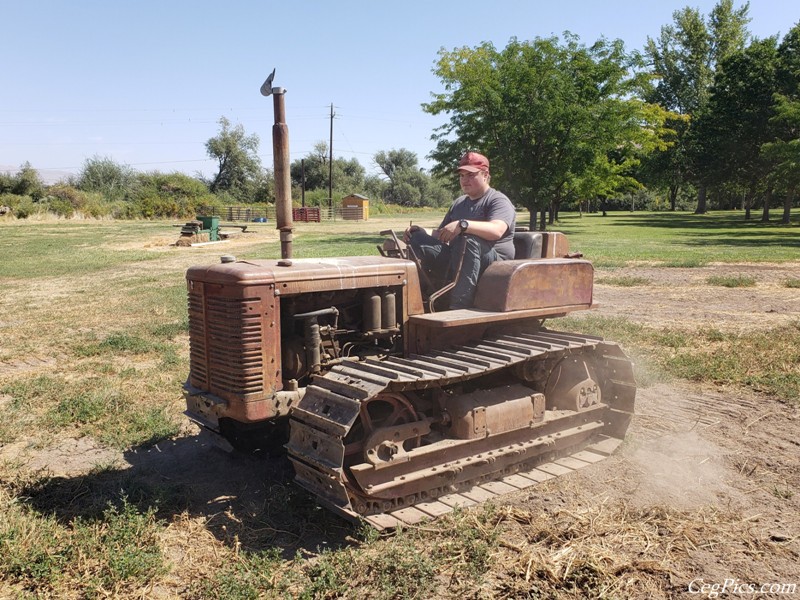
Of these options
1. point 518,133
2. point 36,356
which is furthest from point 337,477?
point 518,133

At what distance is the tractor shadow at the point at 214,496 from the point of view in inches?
173

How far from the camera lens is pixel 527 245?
6.27m

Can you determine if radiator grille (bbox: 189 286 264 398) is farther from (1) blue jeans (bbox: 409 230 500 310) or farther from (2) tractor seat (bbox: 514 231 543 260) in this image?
(2) tractor seat (bbox: 514 231 543 260)

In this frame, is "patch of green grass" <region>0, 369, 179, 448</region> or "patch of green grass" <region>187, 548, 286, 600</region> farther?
"patch of green grass" <region>0, 369, 179, 448</region>

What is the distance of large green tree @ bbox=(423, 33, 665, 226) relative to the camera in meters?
25.9

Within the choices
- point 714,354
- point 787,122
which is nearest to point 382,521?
point 714,354

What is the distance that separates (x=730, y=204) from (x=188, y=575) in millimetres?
81069

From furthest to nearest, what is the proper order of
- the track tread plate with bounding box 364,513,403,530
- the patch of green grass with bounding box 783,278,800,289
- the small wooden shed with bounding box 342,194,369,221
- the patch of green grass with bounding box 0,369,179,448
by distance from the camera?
the small wooden shed with bounding box 342,194,369,221
the patch of green grass with bounding box 783,278,800,289
the patch of green grass with bounding box 0,369,179,448
the track tread plate with bounding box 364,513,403,530

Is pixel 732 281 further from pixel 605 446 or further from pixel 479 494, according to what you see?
pixel 479 494

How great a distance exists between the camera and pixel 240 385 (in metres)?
4.62

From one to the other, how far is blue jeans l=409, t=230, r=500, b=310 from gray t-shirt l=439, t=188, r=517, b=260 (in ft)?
0.44

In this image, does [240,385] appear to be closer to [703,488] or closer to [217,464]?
[217,464]

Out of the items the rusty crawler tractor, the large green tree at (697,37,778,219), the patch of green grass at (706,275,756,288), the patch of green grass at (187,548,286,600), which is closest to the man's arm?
the rusty crawler tractor

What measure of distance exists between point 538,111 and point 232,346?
23.1 m
